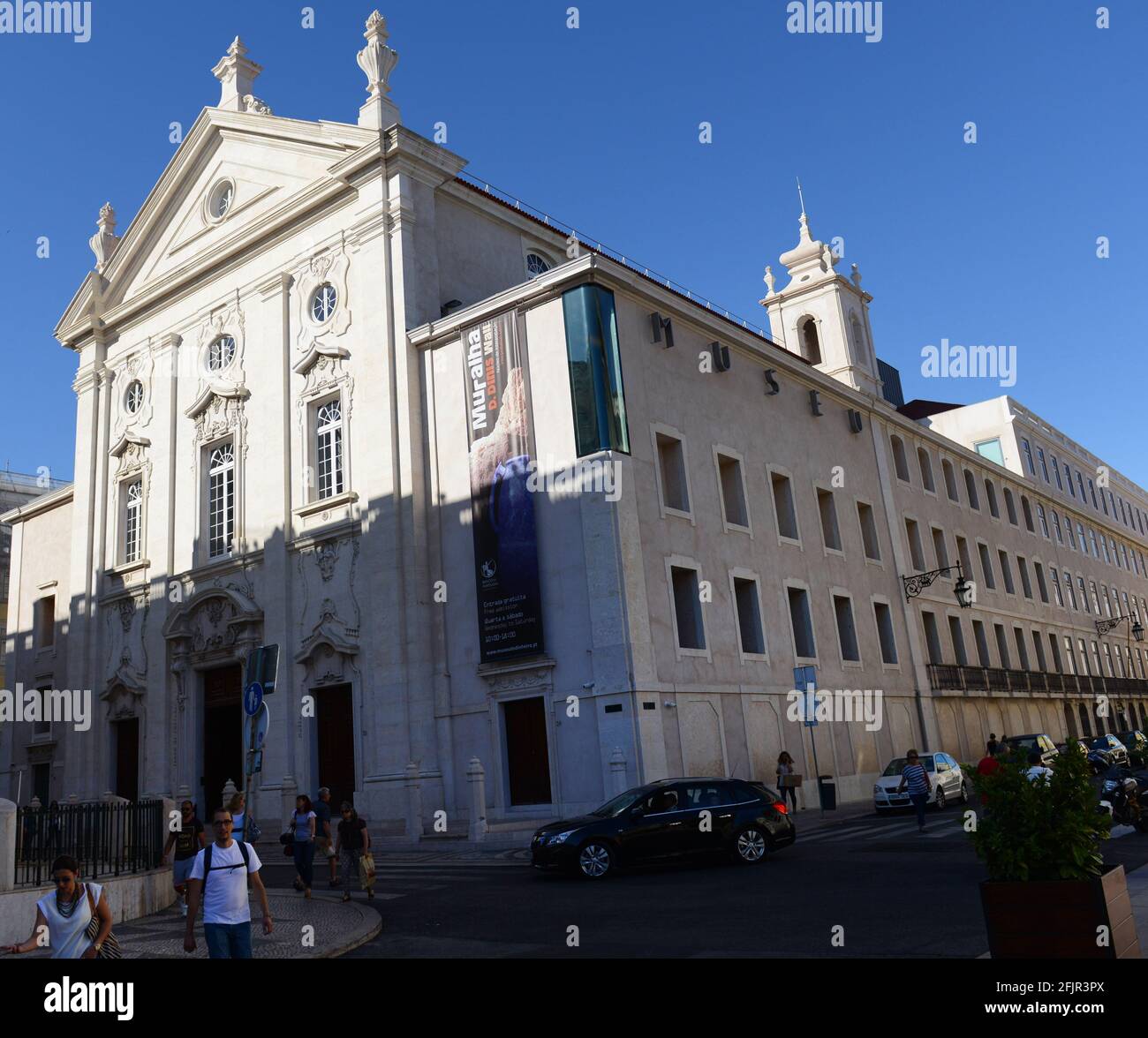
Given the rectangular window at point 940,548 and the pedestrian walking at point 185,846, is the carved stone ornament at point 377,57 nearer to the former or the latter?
the pedestrian walking at point 185,846

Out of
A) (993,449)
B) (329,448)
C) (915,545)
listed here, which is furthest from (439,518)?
(993,449)

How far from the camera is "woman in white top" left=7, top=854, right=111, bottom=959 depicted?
23.0 ft

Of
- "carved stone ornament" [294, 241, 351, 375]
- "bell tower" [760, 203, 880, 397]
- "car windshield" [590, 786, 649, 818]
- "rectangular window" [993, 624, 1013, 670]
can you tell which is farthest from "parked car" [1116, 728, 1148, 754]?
"carved stone ornament" [294, 241, 351, 375]

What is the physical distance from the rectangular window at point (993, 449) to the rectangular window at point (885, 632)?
82.0ft

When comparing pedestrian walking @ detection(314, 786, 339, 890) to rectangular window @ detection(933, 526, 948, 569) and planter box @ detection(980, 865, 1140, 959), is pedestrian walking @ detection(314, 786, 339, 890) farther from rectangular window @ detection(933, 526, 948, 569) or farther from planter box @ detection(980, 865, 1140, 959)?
rectangular window @ detection(933, 526, 948, 569)

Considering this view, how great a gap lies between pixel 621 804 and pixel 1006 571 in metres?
35.8

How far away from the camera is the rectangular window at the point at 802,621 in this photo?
30.5m

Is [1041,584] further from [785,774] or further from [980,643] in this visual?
[785,774]

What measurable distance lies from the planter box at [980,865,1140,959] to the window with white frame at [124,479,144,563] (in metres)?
32.6

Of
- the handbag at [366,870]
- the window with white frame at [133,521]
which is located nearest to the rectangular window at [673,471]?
the handbag at [366,870]

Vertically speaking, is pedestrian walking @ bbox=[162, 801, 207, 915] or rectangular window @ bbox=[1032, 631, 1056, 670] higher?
rectangular window @ bbox=[1032, 631, 1056, 670]

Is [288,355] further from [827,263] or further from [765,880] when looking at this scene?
[827,263]

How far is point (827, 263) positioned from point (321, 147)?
23571 mm

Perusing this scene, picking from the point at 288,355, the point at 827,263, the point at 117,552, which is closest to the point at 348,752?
the point at 288,355
